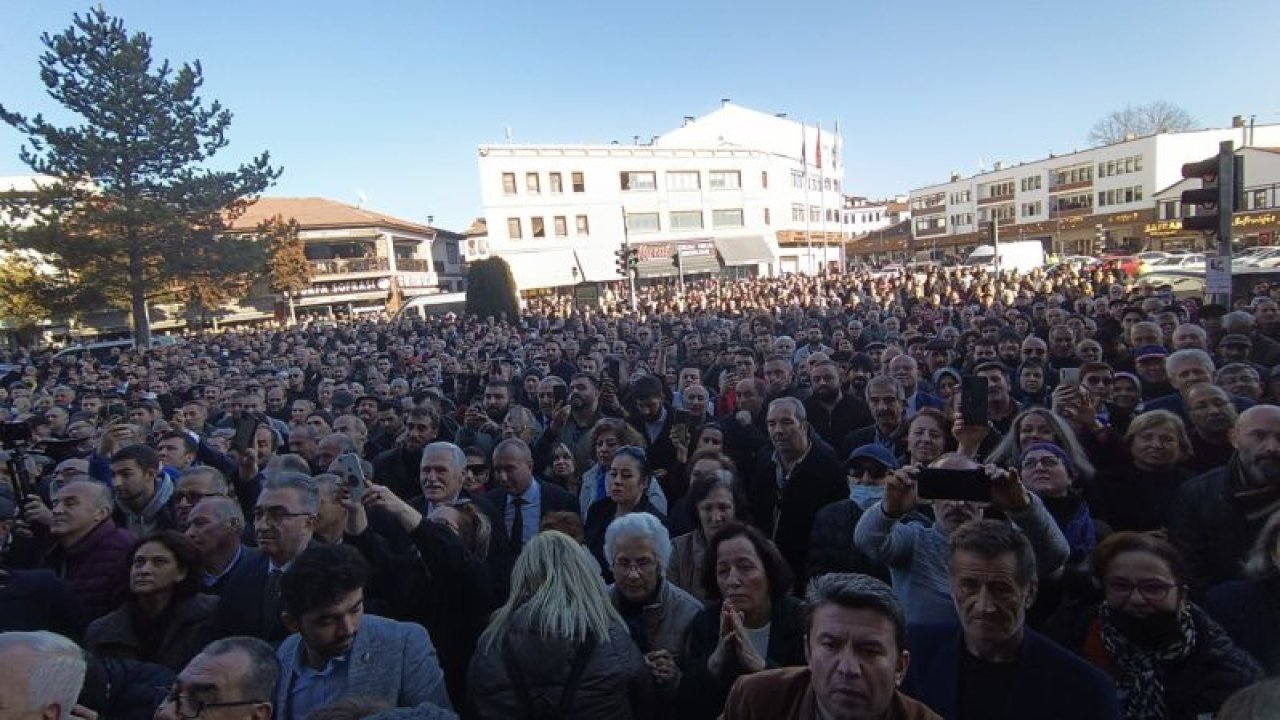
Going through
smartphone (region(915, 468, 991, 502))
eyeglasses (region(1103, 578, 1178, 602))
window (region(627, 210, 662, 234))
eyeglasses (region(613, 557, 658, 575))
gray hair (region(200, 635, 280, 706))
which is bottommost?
eyeglasses (region(613, 557, 658, 575))

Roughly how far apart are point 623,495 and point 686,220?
46.4 metres

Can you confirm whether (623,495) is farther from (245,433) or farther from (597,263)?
(597,263)

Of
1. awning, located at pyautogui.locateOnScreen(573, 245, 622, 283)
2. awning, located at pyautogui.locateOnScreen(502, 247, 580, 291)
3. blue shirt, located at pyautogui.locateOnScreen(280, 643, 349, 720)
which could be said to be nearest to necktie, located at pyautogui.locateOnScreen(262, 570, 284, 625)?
blue shirt, located at pyautogui.locateOnScreen(280, 643, 349, 720)

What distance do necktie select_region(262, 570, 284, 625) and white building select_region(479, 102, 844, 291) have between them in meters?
39.4

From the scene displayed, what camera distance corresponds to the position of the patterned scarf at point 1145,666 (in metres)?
2.36

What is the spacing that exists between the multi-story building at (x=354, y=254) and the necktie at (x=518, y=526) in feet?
145

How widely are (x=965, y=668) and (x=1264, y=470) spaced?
2.15 m

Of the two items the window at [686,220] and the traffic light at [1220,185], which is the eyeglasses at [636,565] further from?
the window at [686,220]

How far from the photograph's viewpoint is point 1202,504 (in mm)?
3402

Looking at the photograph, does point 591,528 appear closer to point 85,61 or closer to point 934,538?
point 934,538

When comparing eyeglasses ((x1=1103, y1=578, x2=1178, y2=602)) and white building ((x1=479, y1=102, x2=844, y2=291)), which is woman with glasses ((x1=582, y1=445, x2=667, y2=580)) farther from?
white building ((x1=479, y1=102, x2=844, y2=291))

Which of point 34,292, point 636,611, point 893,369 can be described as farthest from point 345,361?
point 34,292

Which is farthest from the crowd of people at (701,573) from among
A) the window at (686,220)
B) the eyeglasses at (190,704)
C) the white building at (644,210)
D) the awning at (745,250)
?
the window at (686,220)

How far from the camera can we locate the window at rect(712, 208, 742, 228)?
50531 millimetres
